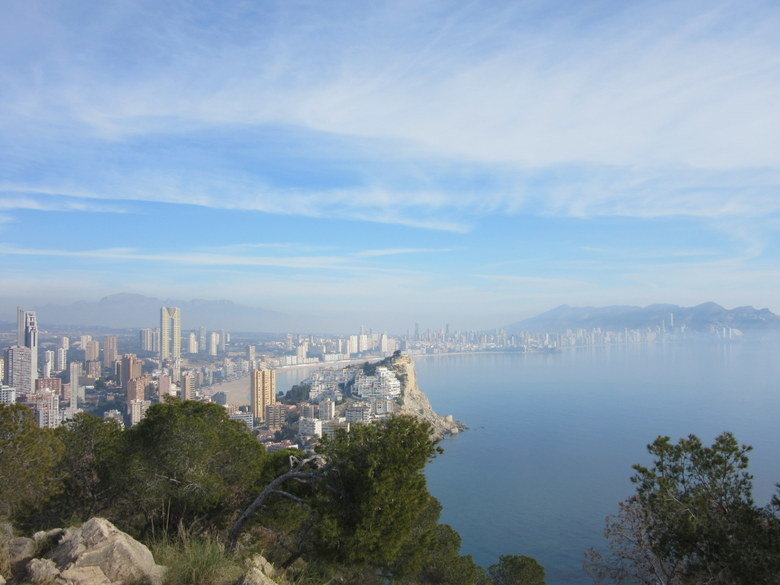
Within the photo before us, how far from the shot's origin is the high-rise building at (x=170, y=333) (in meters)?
53.9

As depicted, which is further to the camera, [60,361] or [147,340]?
[147,340]

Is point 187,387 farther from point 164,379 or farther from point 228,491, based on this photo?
point 228,491

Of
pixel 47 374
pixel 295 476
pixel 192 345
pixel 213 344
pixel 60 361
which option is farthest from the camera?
pixel 213 344

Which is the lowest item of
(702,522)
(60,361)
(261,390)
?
(261,390)

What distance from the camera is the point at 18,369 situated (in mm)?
28766

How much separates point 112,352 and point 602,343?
3021 inches

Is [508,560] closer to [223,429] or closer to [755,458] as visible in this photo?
[223,429]

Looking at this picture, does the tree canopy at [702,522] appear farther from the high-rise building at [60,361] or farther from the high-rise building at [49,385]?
the high-rise building at [60,361]

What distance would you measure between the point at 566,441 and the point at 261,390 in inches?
623

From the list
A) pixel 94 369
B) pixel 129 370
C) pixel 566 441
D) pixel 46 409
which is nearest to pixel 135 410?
pixel 46 409

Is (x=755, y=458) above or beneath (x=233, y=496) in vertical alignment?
beneath

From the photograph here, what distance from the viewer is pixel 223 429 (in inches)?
168

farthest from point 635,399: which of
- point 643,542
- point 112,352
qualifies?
point 112,352

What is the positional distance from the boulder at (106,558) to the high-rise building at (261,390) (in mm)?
26079
